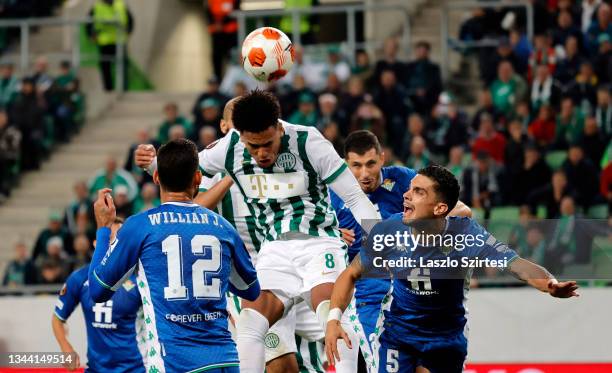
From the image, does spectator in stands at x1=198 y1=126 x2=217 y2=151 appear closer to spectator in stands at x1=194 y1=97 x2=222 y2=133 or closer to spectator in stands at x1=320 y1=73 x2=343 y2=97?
spectator in stands at x1=194 y1=97 x2=222 y2=133

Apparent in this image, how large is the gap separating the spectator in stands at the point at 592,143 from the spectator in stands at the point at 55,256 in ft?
21.3

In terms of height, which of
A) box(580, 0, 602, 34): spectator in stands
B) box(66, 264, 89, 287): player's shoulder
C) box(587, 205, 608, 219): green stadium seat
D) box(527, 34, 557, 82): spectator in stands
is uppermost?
box(580, 0, 602, 34): spectator in stands

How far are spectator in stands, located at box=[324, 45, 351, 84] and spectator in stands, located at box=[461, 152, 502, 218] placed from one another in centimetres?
333

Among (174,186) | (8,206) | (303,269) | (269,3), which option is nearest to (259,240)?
(303,269)

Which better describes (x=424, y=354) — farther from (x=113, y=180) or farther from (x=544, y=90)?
(x=113, y=180)

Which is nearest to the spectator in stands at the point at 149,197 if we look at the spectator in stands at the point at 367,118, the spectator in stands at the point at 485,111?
the spectator in stands at the point at 367,118

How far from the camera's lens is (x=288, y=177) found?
9.07m

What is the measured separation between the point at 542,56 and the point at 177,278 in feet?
37.5

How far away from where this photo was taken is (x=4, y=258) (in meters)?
18.9

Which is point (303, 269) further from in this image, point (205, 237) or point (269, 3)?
point (269, 3)

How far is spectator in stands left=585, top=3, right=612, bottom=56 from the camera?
1786 centimetres

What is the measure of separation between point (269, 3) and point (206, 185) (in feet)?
46.5

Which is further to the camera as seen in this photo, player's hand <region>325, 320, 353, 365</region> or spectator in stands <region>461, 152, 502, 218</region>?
spectator in stands <region>461, 152, 502, 218</region>

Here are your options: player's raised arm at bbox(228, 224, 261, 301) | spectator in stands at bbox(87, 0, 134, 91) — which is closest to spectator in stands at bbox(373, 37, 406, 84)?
spectator in stands at bbox(87, 0, 134, 91)
